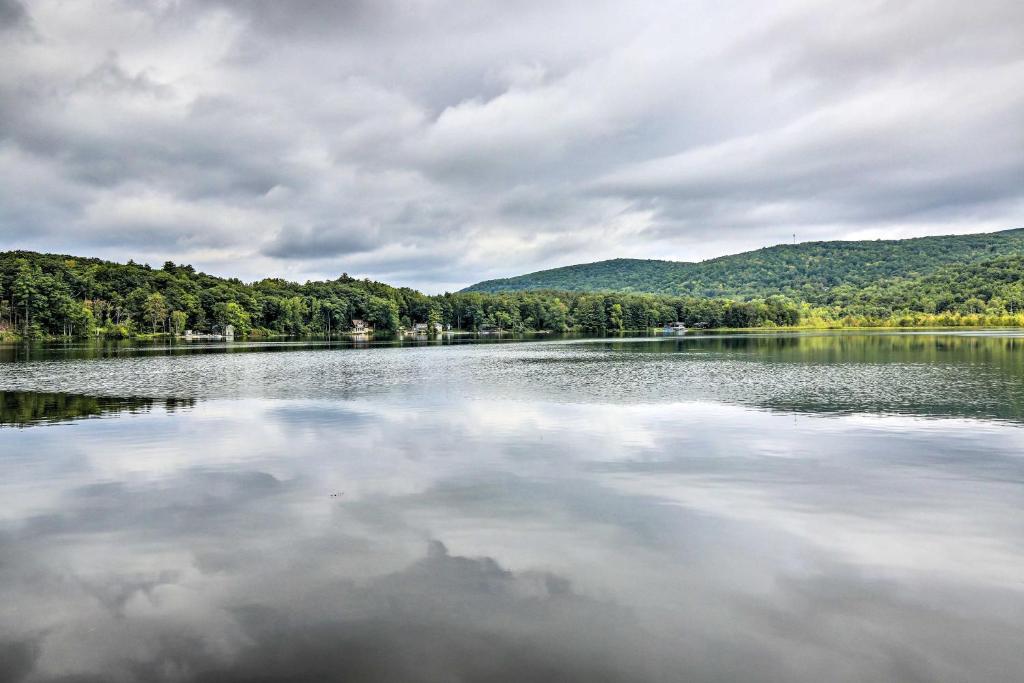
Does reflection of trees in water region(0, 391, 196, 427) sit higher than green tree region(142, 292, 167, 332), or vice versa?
green tree region(142, 292, 167, 332)

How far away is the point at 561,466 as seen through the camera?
14.0 meters

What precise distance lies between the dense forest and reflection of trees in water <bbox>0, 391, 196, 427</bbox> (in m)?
107

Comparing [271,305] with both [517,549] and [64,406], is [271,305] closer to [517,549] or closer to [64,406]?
[64,406]

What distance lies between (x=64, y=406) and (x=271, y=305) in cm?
15055

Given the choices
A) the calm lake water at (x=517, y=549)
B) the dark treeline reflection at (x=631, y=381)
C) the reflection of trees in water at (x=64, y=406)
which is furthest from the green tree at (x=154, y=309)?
the calm lake water at (x=517, y=549)

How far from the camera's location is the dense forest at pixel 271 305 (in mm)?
116062

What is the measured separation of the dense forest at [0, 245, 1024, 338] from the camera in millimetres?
116062

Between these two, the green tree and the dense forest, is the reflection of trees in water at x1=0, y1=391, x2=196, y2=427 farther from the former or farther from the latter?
the green tree

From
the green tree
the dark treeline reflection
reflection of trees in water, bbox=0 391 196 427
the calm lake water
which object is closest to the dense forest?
the green tree

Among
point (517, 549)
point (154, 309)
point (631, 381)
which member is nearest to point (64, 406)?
point (517, 549)

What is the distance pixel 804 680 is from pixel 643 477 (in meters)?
7.27

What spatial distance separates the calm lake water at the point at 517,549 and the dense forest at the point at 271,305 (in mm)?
120424

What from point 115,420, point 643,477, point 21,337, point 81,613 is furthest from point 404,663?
point 21,337

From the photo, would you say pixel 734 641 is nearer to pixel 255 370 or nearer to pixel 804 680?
pixel 804 680
